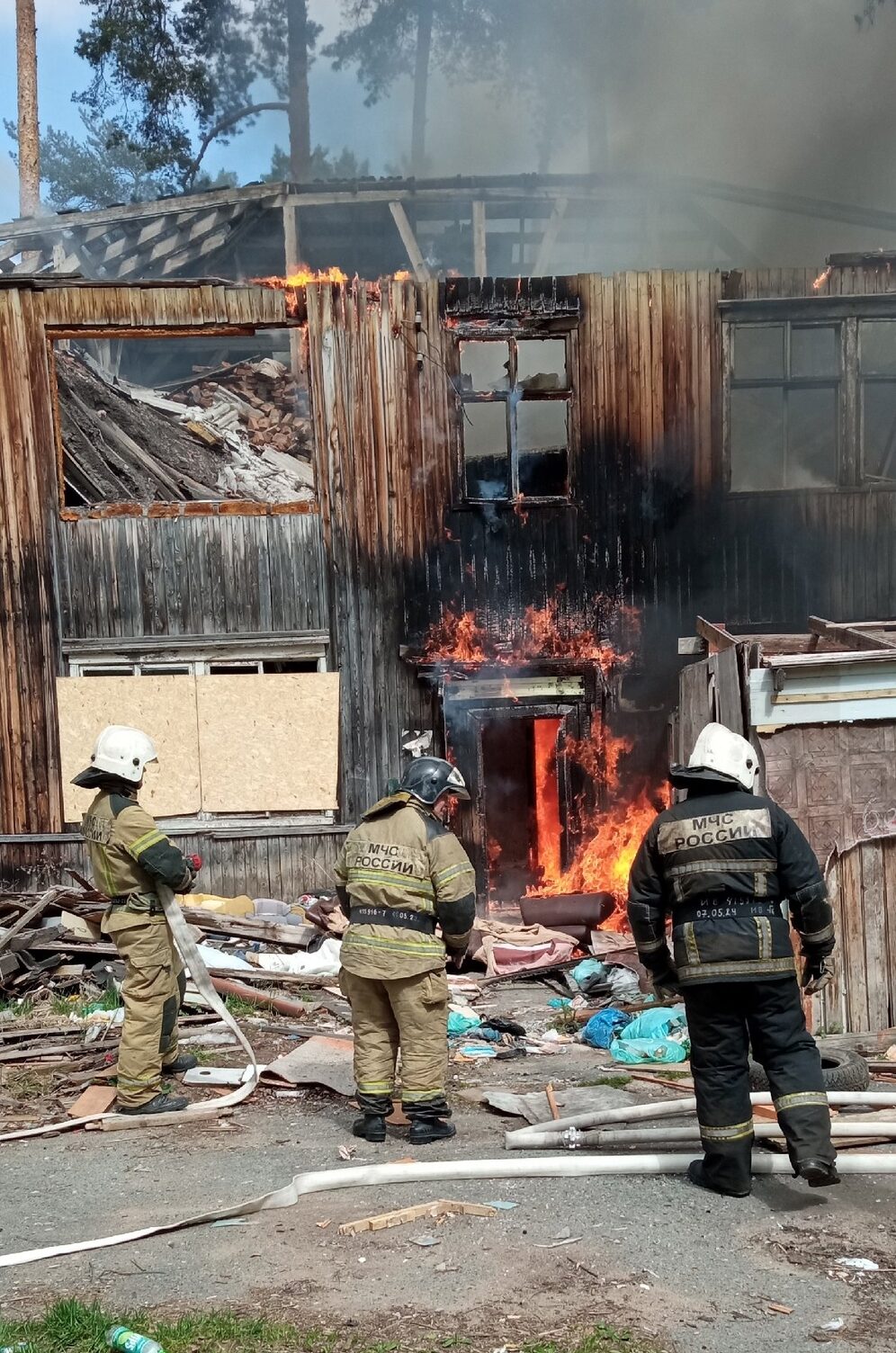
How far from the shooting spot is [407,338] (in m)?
12.3

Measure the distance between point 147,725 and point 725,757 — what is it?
8.08 m

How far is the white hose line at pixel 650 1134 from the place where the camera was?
5492mm

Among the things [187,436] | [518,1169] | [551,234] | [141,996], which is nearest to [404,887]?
[518,1169]

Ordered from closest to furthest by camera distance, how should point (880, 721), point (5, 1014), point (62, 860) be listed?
point (880, 721) → point (5, 1014) → point (62, 860)

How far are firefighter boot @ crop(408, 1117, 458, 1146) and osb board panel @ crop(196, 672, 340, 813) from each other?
20.4 feet

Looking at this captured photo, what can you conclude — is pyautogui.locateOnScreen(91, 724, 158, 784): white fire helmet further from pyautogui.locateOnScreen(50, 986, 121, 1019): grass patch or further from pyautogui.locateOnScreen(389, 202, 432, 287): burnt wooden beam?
pyautogui.locateOnScreen(389, 202, 432, 287): burnt wooden beam

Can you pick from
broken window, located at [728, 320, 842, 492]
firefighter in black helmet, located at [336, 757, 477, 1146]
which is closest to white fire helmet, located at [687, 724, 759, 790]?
firefighter in black helmet, located at [336, 757, 477, 1146]

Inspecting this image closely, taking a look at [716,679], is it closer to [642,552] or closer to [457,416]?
[642,552]

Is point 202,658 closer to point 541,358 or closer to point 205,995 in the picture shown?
point 205,995

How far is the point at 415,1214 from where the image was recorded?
4914 mm

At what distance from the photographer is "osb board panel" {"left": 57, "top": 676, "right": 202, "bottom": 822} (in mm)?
12141

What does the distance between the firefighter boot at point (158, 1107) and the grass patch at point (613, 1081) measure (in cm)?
233

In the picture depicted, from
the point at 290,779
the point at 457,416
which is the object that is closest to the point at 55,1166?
the point at 290,779

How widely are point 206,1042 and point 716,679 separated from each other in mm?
4447
